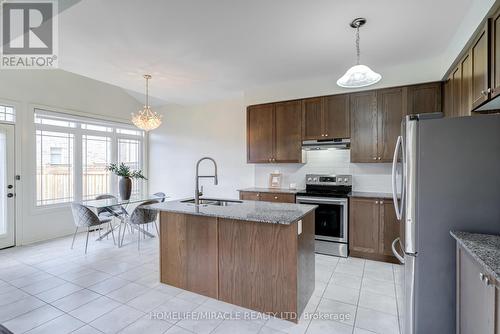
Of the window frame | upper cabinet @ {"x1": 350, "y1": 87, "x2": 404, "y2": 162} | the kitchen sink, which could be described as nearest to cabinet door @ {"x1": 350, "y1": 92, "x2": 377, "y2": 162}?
upper cabinet @ {"x1": 350, "y1": 87, "x2": 404, "y2": 162}

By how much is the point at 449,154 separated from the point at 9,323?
3719 millimetres

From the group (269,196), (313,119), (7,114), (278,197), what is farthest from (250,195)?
(7,114)

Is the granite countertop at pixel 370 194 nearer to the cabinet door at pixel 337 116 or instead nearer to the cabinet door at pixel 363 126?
the cabinet door at pixel 363 126

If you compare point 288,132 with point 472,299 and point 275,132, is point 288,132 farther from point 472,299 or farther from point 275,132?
point 472,299

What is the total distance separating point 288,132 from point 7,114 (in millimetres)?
4524

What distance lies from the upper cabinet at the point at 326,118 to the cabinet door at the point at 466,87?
142 centimetres

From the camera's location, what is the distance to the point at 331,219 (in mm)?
3678

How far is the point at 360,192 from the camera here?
390cm

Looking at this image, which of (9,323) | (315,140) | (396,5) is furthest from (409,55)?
(9,323)

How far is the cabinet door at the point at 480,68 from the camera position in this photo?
1.96m

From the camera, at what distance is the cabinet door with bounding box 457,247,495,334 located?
4.03 ft

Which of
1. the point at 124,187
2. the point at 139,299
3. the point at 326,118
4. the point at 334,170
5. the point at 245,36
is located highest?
the point at 245,36

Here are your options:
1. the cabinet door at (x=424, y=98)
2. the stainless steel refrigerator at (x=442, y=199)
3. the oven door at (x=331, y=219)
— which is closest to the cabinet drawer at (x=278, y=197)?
the oven door at (x=331, y=219)

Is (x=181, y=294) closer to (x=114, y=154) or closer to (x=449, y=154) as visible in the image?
(x=449, y=154)
